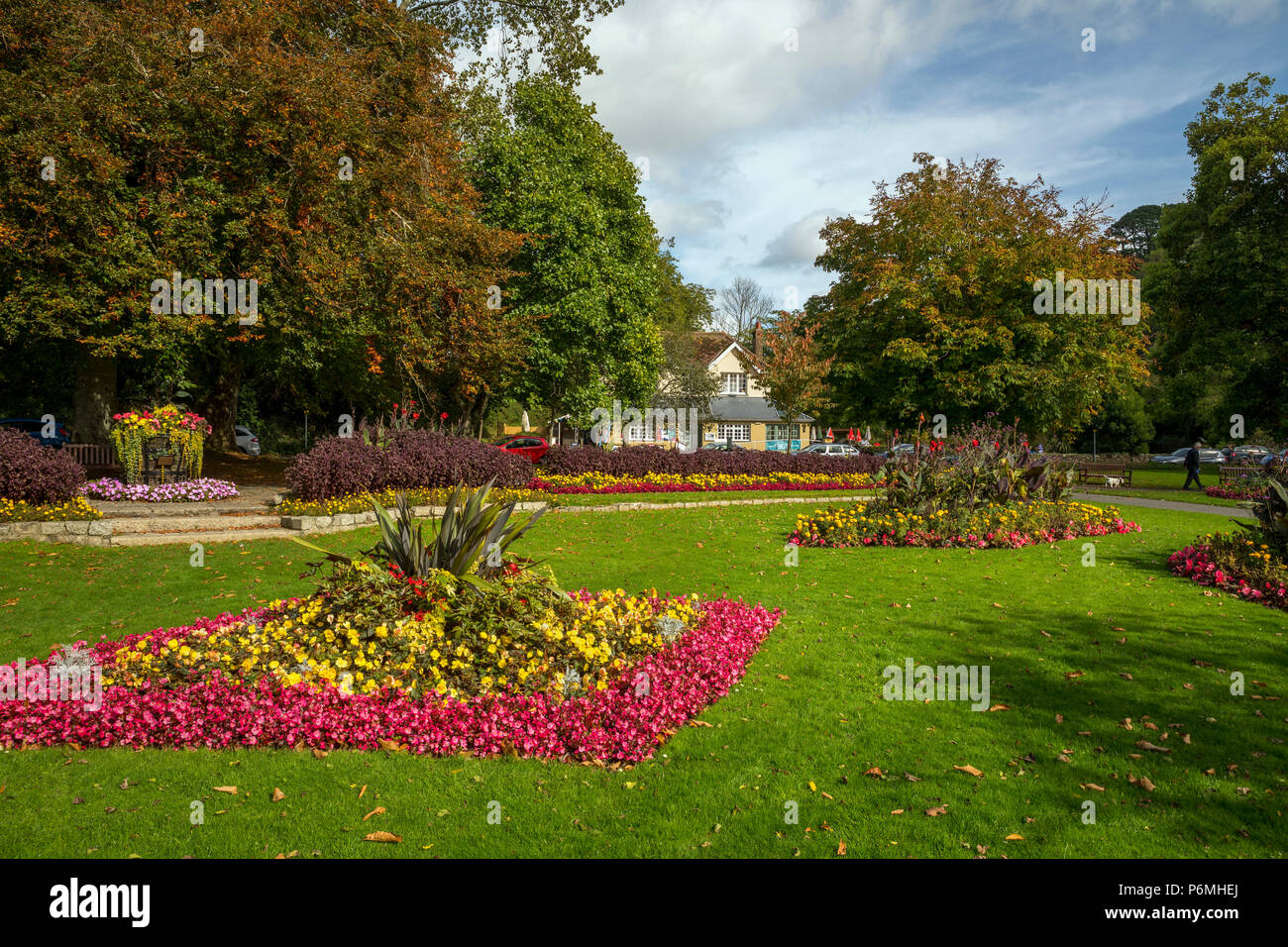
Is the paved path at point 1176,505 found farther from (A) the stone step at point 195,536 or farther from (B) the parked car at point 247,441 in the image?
(B) the parked car at point 247,441

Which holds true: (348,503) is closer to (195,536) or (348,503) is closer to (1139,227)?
(195,536)

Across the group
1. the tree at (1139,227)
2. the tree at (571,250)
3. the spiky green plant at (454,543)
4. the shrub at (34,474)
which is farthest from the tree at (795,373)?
the tree at (1139,227)

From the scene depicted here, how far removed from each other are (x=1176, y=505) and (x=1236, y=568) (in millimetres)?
11852

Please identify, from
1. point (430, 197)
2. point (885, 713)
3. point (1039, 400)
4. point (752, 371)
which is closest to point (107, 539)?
point (885, 713)

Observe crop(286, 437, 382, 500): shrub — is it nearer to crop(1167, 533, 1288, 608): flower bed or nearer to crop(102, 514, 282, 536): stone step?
crop(102, 514, 282, 536): stone step

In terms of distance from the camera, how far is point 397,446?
588 inches

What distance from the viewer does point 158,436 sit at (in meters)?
14.4

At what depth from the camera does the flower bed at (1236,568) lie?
8016 mm

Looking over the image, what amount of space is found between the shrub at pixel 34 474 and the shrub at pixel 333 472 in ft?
10.7

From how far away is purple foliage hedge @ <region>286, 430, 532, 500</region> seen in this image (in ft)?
42.9

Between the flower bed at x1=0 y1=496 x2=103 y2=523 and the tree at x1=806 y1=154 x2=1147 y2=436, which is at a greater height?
the tree at x1=806 y1=154 x2=1147 y2=436

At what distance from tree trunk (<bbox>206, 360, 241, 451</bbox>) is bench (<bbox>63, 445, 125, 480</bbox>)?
6.54 meters

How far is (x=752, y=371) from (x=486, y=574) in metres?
41.5

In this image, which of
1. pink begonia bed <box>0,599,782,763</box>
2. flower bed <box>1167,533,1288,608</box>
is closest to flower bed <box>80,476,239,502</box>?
pink begonia bed <box>0,599,782,763</box>
